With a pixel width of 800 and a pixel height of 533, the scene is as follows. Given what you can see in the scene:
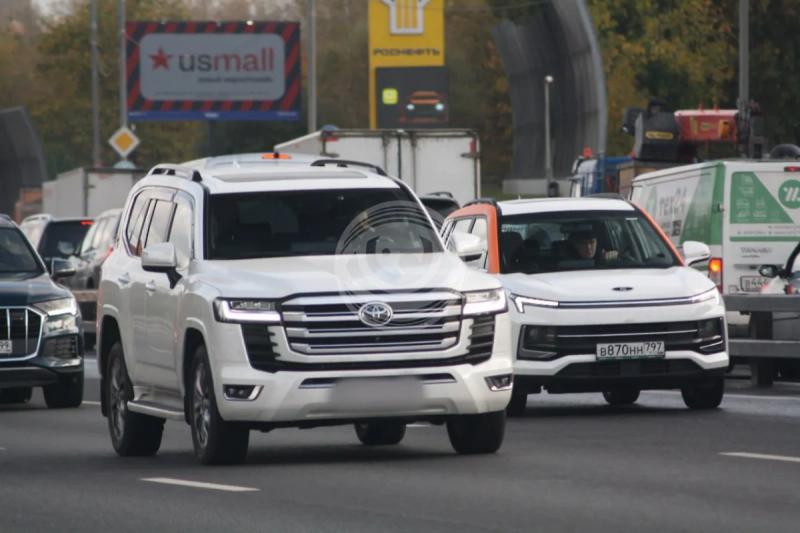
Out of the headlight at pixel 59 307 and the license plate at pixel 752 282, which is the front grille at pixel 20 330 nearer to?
the headlight at pixel 59 307

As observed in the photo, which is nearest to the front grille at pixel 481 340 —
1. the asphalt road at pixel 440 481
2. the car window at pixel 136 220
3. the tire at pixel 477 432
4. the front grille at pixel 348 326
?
the front grille at pixel 348 326

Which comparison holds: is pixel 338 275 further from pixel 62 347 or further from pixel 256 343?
pixel 62 347

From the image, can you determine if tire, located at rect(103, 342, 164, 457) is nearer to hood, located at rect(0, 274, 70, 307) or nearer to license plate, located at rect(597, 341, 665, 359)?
license plate, located at rect(597, 341, 665, 359)

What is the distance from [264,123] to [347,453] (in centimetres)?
10278

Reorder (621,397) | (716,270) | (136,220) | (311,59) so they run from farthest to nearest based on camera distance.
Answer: (311,59) < (716,270) < (621,397) < (136,220)

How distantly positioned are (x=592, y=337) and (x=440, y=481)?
5205mm

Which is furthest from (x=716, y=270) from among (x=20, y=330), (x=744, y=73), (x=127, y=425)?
(x=744, y=73)

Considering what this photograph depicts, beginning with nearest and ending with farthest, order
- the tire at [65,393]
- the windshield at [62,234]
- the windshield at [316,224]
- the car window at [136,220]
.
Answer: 1. the windshield at [316,224]
2. the car window at [136,220]
3. the tire at [65,393]
4. the windshield at [62,234]

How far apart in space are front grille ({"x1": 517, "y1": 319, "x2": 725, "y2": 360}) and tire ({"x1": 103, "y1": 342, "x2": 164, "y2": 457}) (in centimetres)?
323

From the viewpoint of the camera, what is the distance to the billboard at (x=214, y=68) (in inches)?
3214

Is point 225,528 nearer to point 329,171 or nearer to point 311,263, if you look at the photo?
point 311,263

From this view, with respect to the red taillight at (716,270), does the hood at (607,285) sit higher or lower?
higher

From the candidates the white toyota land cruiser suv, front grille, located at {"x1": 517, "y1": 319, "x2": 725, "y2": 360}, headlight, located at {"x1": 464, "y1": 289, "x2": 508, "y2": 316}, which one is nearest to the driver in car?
front grille, located at {"x1": 517, "y1": 319, "x2": 725, "y2": 360}

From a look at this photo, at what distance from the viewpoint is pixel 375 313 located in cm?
1316
